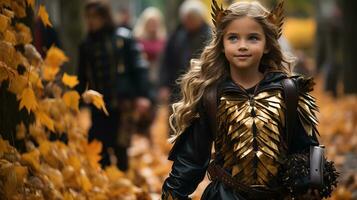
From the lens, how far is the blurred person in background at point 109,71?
28.4 ft

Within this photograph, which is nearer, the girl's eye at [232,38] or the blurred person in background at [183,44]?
the girl's eye at [232,38]

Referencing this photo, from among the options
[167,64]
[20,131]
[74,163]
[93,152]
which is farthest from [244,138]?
[167,64]

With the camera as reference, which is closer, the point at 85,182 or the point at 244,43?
the point at 244,43

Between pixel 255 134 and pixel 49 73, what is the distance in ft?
6.81

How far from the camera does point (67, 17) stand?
12.2m

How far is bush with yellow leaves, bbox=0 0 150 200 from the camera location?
4926mm

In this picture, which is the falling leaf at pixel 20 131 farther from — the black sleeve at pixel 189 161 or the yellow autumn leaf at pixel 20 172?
the black sleeve at pixel 189 161

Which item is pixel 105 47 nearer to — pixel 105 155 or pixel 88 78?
pixel 88 78

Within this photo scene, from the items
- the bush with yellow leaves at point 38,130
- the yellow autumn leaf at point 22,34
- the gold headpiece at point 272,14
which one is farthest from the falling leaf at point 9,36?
the gold headpiece at point 272,14

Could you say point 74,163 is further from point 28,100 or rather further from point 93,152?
point 28,100

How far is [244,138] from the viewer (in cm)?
434

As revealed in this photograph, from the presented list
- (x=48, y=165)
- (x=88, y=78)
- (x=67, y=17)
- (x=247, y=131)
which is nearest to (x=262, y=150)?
(x=247, y=131)

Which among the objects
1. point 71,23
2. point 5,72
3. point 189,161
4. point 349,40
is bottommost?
point 189,161

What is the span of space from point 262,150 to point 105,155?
4.57 meters
